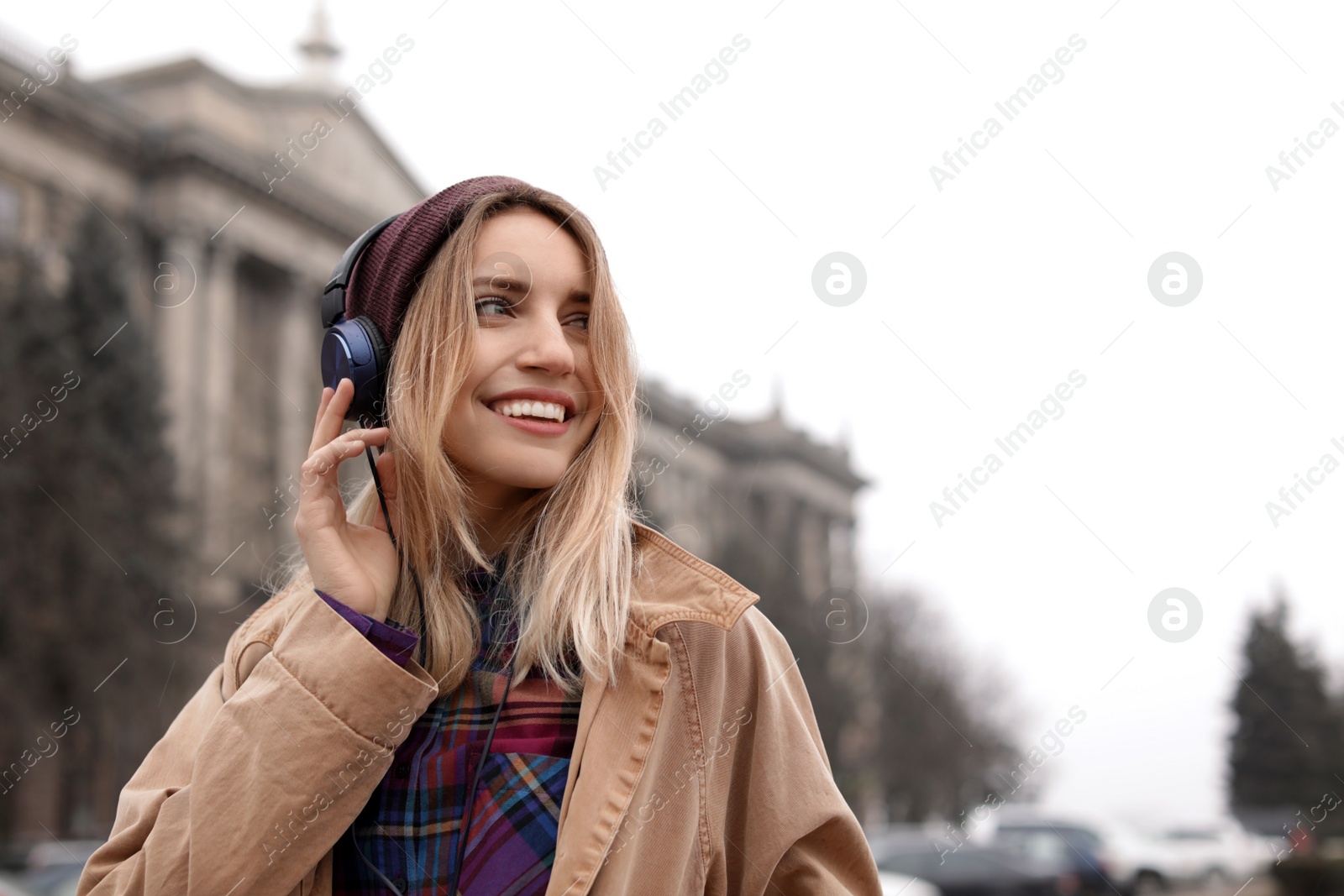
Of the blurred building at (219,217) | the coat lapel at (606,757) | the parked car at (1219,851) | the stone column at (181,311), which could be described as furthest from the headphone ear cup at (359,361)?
the stone column at (181,311)

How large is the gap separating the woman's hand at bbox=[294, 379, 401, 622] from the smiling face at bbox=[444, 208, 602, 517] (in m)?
0.18

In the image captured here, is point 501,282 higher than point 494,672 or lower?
higher

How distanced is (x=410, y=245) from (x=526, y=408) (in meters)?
0.38

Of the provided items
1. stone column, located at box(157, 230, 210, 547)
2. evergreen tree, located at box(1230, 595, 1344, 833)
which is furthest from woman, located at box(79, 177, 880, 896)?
stone column, located at box(157, 230, 210, 547)

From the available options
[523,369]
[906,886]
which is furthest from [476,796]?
[906,886]

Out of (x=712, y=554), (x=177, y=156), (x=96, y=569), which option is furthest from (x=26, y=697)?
(x=712, y=554)

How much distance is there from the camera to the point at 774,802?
2.11m

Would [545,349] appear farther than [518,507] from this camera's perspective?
No

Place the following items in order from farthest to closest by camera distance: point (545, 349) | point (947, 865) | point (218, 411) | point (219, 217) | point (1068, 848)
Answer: point (219, 217), point (218, 411), point (1068, 848), point (947, 865), point (545, 349)

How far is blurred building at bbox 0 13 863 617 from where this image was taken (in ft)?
97.2

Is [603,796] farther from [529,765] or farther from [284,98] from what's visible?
[284,98]

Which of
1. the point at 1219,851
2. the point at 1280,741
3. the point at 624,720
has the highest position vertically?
the point at 1280,741

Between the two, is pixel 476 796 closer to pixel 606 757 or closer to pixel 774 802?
pixel 606 757

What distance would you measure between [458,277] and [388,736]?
0.77 meters
